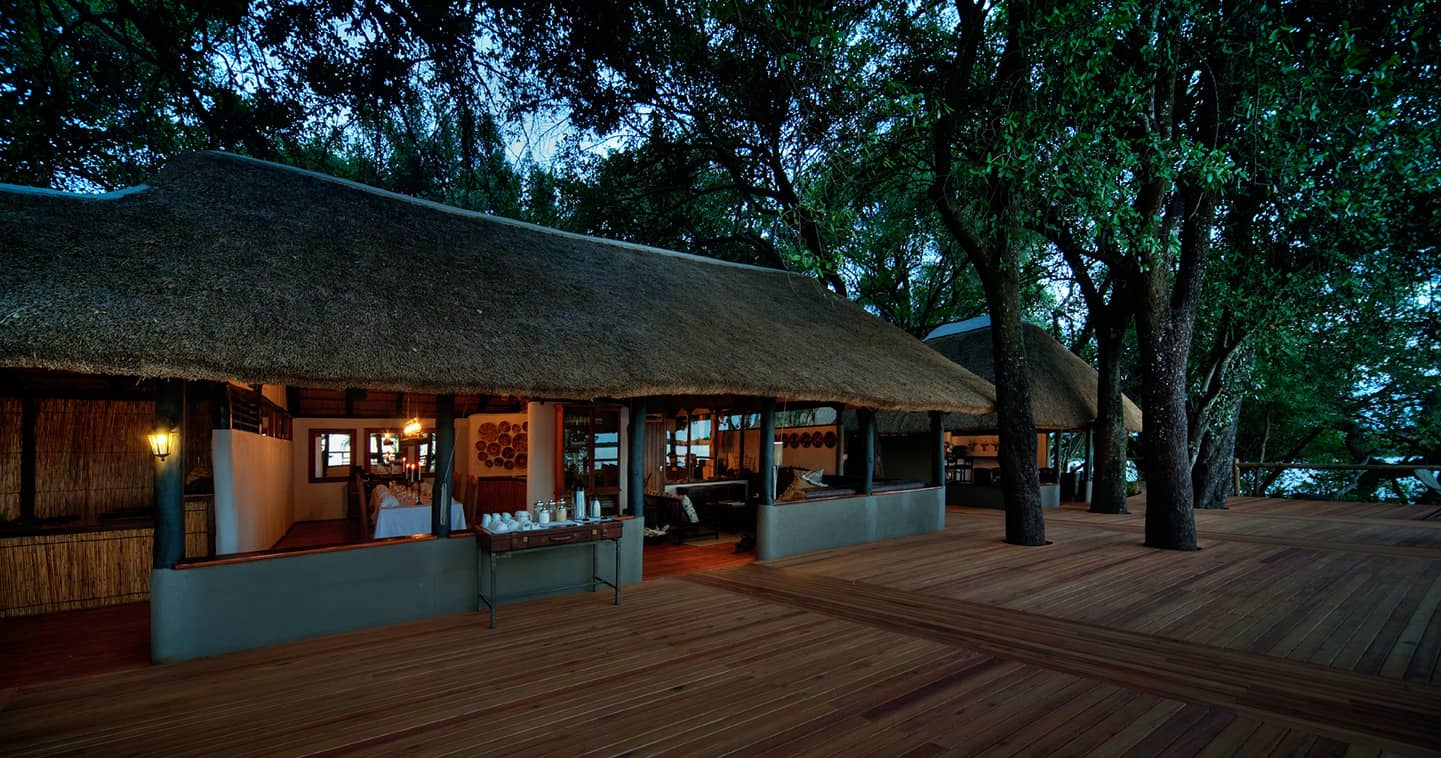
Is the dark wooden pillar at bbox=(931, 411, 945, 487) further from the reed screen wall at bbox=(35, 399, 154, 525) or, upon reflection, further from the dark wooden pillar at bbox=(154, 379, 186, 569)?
the reed screen wall at bbox=(35, 399, 154, 525)

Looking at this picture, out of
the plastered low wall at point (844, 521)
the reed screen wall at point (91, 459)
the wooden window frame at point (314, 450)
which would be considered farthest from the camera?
the wooden window frame at point (314, 450)

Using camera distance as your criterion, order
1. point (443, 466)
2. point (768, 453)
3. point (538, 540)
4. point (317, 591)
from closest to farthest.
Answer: point (317, 591)
point (538, 540)
point (443, 466)
point (768, 453)

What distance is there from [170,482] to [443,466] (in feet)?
5.32

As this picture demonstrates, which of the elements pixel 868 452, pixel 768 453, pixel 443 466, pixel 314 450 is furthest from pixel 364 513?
pixel 868 452

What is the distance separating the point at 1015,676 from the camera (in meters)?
3.55

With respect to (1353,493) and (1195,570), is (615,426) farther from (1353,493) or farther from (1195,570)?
(1353,493)

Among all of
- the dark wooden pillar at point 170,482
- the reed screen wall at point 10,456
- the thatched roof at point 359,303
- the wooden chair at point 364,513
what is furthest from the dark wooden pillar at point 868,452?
the reed screen wall at point 10,456

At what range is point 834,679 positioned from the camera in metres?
3.49

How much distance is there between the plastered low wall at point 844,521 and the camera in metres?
7.03

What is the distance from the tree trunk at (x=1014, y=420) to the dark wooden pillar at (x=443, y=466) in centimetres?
637

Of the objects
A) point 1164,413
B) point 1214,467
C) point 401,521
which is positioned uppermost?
point 1164,413

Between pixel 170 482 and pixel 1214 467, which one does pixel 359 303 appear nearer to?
pixel 170 482

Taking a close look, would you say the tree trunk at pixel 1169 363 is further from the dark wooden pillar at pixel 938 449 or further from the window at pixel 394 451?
the window at pixel 394 451

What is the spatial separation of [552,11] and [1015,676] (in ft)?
26.9
